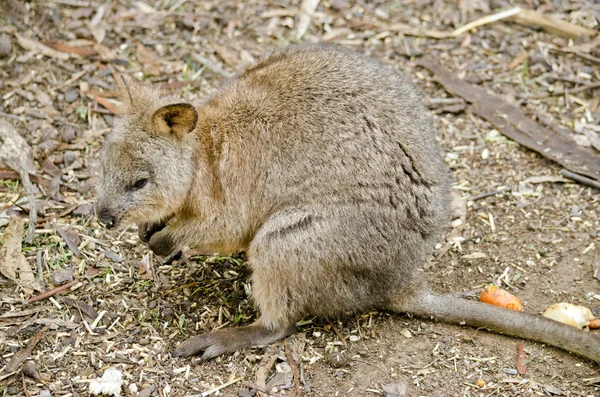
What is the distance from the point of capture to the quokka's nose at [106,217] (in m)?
4.62

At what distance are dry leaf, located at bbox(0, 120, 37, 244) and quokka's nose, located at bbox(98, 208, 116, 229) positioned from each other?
119 cm

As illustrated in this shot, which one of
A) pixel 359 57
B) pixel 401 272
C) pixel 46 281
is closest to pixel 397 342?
pixel 401 272

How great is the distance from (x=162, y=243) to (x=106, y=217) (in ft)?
1.57

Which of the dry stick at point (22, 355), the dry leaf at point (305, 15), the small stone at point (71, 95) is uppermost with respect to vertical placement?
the dry leaf at point (305, 15)

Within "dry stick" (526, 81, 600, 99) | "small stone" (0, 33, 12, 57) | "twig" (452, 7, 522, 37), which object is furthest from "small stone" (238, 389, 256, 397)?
"twig" (452, 7, 522, 37)

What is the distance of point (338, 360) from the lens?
4.69 metres

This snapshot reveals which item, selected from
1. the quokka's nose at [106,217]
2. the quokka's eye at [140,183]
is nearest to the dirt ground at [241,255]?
the quokka's nose at [106,217]

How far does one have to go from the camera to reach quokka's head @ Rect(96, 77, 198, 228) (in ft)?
14.9

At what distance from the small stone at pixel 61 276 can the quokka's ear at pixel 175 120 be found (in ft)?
4.24

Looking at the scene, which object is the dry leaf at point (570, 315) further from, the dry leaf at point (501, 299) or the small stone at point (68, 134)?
the small stone at point (68, 134)

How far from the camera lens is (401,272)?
4.77 metres

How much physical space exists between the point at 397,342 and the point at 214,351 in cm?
121

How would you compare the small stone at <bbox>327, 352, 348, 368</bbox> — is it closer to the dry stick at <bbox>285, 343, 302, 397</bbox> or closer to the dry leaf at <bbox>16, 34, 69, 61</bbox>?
the dry stick at <bbox>285, 343, 302, 397</bbox>

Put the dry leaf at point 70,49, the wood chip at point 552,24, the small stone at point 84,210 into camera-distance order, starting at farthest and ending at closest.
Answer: the wood chip at point 552,24 → the dry leaf at point 70,49 → the small stone at point 84,210
